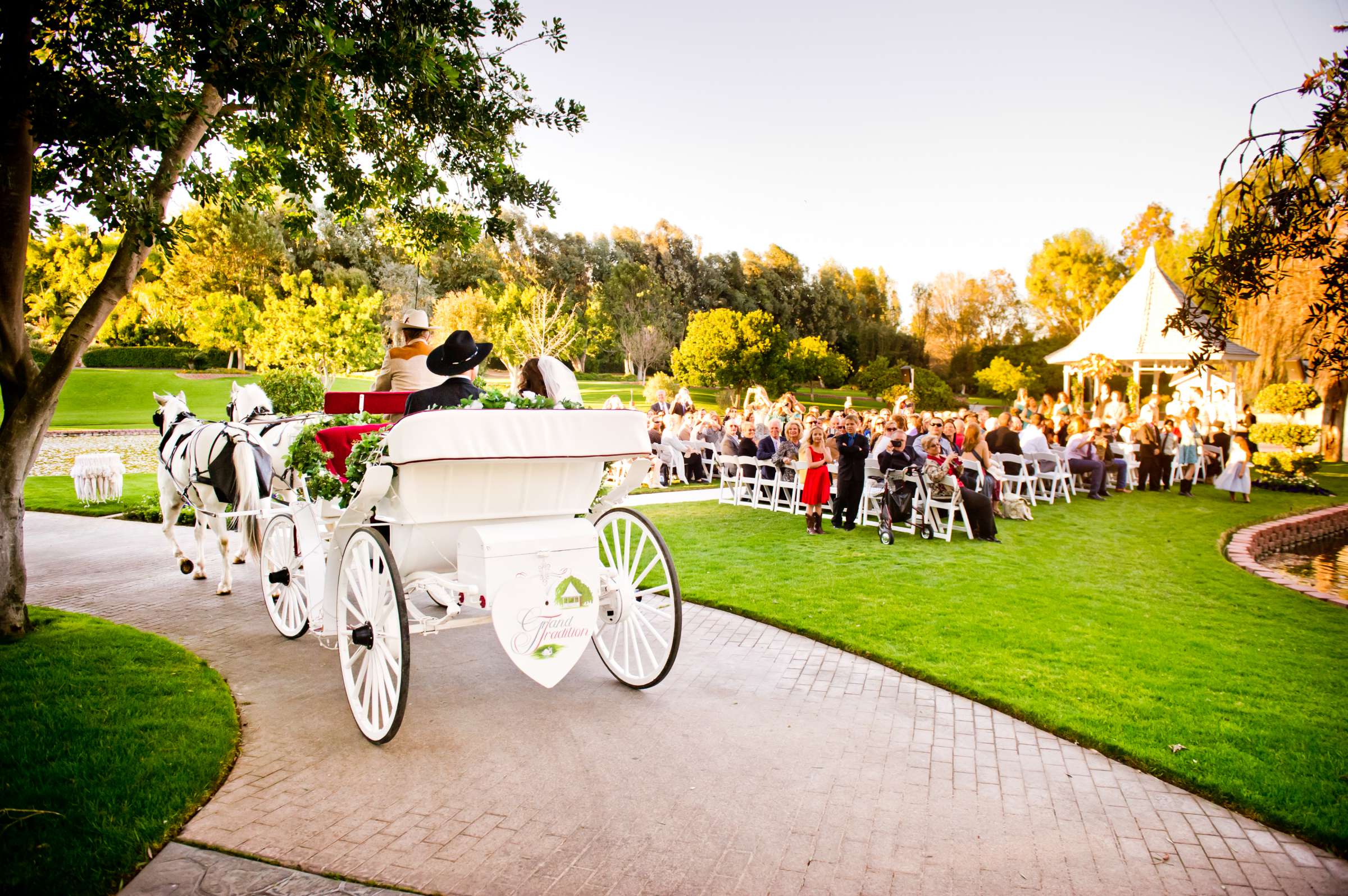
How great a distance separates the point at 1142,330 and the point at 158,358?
47.5 metres

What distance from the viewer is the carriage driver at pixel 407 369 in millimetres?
5594

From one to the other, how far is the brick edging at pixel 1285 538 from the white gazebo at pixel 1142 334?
8954 mm

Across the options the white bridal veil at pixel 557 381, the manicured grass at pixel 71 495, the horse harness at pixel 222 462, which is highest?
the white bridal veil at pixel 557 381

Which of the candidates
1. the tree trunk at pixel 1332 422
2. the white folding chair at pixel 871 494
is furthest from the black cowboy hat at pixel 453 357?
the tree trunk at pixel 1332 422

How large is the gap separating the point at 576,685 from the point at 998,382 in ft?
131

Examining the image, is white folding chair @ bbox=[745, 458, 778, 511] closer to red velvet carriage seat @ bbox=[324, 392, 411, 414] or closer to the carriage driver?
the carriage driver

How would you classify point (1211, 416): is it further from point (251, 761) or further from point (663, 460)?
point (251, 761)

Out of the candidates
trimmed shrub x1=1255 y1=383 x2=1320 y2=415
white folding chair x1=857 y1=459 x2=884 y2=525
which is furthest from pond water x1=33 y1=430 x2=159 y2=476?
trimmed shrub x1=1255 y1=383 x2=1320 y2=415

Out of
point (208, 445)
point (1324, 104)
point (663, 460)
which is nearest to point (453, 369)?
point (208, 445)

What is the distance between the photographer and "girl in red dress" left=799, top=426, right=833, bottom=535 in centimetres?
1089

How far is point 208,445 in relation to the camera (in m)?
7.04

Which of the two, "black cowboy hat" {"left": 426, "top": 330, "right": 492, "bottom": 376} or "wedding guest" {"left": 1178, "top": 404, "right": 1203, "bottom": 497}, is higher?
"black cowboy hat" {"left": 426, "top": 330, "right": 492, "bottom": 376}

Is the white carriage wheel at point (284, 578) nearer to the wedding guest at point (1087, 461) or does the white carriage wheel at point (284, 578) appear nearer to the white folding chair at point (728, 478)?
the white folding chair at point (728, 478)

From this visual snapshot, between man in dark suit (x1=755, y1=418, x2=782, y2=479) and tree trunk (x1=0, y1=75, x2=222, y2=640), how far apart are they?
9386mm
